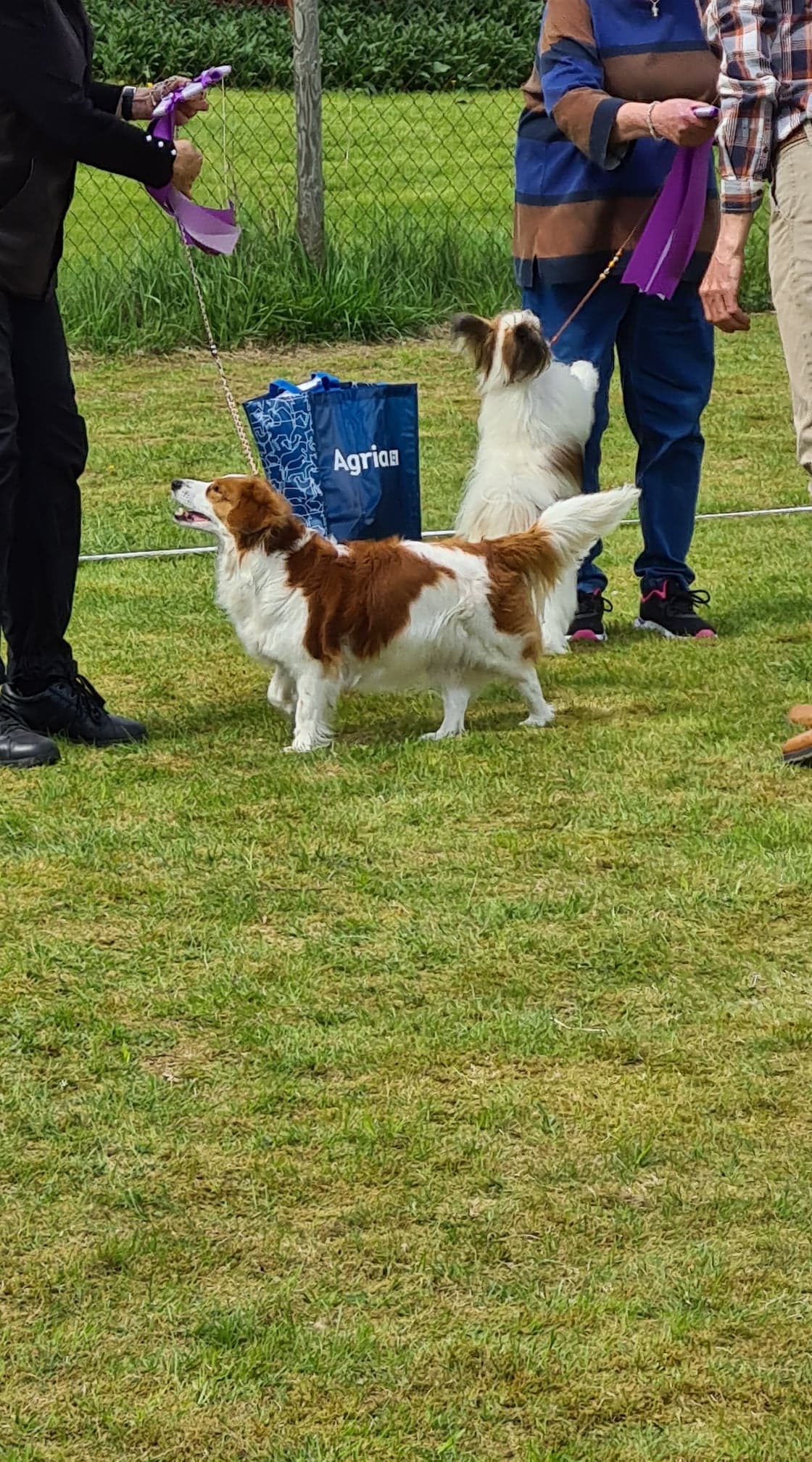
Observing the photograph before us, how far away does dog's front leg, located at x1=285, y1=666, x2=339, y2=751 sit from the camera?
4906 millimetres

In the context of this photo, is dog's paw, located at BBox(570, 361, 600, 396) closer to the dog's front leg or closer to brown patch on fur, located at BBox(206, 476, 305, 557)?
brown patch on fur, located at BBox(206, 476, 305, 557)

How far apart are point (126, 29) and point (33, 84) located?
13.8 m

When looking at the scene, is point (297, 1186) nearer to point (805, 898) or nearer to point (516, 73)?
point (805, 898)

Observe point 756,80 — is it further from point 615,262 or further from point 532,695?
point 532,695

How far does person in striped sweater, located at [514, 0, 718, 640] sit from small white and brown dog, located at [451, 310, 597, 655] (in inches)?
6.9

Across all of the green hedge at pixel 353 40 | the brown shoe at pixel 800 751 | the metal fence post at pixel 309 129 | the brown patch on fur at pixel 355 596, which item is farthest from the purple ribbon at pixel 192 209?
the green hedge at pixel 353 40

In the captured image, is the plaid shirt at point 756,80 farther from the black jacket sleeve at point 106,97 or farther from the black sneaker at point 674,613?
the black sneaker at point 674,613

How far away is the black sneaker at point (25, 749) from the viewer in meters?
4.76

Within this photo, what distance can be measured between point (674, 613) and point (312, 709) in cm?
155

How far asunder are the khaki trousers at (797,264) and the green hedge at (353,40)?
12.0m

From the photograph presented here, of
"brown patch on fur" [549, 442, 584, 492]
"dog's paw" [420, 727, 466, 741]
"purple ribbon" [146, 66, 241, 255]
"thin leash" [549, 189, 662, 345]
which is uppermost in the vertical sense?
"purple ribbon" [146, 66, 241, 255]

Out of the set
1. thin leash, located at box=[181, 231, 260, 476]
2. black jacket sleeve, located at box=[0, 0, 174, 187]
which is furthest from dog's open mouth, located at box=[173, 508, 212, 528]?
black jacket sleeve, located at box=[0, 0, 174, 187]

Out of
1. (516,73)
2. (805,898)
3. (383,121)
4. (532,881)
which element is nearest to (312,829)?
(532,881)

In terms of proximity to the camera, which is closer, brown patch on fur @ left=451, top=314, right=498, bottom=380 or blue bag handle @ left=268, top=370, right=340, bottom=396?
blue bag handle @ left=268, top=370, right=340, bottom=396
